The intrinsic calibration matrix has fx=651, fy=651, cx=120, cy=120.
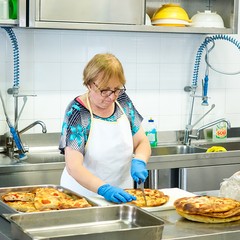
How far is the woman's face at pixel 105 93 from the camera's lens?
331 cm

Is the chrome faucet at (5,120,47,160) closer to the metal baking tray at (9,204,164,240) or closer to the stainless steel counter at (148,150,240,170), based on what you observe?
the stainless steel counter at (148,150,240,170)

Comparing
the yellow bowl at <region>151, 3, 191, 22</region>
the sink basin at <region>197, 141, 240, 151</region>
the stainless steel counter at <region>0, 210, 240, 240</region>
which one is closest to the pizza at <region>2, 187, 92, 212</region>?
the stainless steel counter at <region>0, 210, 240, 240</region>

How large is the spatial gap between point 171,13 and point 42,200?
7.85 feet

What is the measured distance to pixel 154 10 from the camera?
16.9ft

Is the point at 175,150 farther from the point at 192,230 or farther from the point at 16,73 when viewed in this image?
the point at 192,230

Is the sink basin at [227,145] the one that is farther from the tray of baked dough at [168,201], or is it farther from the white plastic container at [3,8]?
the tray of baked dough at [168,201]

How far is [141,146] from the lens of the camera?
365 cm

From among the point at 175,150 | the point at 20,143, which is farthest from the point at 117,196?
the point at 175,150

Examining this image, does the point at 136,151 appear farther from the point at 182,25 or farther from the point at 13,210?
the point at 182,25

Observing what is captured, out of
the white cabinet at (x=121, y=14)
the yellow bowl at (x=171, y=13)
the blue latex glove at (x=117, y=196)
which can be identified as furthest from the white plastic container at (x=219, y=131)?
the blue latex glove at (x=117, y=196)

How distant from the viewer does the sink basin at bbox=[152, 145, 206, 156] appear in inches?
199

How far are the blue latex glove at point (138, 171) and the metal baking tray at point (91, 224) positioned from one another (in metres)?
0.52

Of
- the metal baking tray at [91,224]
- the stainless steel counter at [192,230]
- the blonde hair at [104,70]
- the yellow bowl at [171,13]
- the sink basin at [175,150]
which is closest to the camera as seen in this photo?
the metal baking tray at [91,224]

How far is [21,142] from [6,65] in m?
0.57
